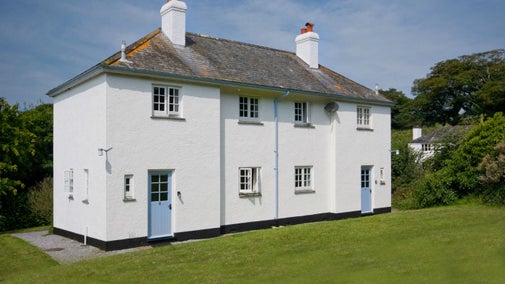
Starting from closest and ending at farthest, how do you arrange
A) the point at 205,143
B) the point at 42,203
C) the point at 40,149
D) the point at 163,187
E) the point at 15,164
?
the point at 163,187 < the point at 205,143 < the point at 42,203 < the point at 15,164 < the point at 40,149

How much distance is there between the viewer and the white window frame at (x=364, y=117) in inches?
858

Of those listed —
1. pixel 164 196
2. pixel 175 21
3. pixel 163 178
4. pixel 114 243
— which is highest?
pixel 175 21

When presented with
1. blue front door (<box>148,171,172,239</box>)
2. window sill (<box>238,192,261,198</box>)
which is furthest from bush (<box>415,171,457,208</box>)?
blue front door (<box>148,171,172,239</box>)

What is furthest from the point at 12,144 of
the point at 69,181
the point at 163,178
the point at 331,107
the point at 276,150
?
the point at 331,107

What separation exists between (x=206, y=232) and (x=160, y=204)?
2.06 metres

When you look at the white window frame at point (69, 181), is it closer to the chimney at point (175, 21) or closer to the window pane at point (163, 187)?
the window pane at point (163, 187)

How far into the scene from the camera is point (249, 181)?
1755cm

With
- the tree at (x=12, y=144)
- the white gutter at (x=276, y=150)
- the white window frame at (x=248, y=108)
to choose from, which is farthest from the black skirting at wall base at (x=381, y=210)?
the tree at (x=12, y=144)

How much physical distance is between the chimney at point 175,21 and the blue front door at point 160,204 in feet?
19.0

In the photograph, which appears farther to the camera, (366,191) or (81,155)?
(366,191)

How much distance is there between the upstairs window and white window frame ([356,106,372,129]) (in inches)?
393

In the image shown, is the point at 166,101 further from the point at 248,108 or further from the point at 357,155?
the point at 357,155

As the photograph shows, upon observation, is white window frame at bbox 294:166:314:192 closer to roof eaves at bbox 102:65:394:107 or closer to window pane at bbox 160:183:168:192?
roof eaves at bbox 102:65:394:107

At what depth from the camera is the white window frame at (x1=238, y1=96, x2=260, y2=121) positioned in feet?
58.1
